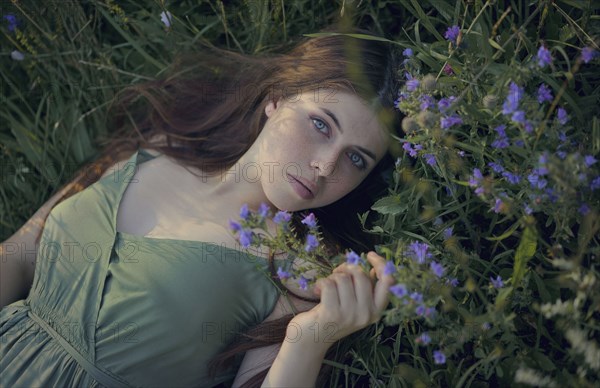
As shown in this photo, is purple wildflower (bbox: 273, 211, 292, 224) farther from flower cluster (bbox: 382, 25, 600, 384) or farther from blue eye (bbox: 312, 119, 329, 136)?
blue eye (bbox: 312, 119, 329, 136)

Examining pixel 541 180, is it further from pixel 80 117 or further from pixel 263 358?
pixel 80 117

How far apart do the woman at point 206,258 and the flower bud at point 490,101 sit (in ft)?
1.53

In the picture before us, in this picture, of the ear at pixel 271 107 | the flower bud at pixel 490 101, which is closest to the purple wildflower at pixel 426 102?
the flower bud at pixel 490 101

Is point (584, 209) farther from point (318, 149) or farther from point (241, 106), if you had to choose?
point (241, 106)

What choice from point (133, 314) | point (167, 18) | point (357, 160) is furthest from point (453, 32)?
point (133, 314)

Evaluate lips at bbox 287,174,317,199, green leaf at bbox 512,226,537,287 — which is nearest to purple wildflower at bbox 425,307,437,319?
green leaf at bbox 512,226,537,287

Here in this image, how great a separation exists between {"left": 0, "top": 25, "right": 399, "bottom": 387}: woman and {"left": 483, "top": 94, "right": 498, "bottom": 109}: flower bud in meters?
0.47

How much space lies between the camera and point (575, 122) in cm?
187

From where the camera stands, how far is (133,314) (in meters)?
1.97

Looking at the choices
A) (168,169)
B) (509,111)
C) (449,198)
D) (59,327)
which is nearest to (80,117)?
(168,169)

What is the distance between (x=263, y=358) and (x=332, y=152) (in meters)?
0.69

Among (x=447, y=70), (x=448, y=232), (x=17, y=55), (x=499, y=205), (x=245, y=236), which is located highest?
(x=17, y=55)

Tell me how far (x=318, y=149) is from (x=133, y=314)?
0.76 meters

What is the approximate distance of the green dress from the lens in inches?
77.4
